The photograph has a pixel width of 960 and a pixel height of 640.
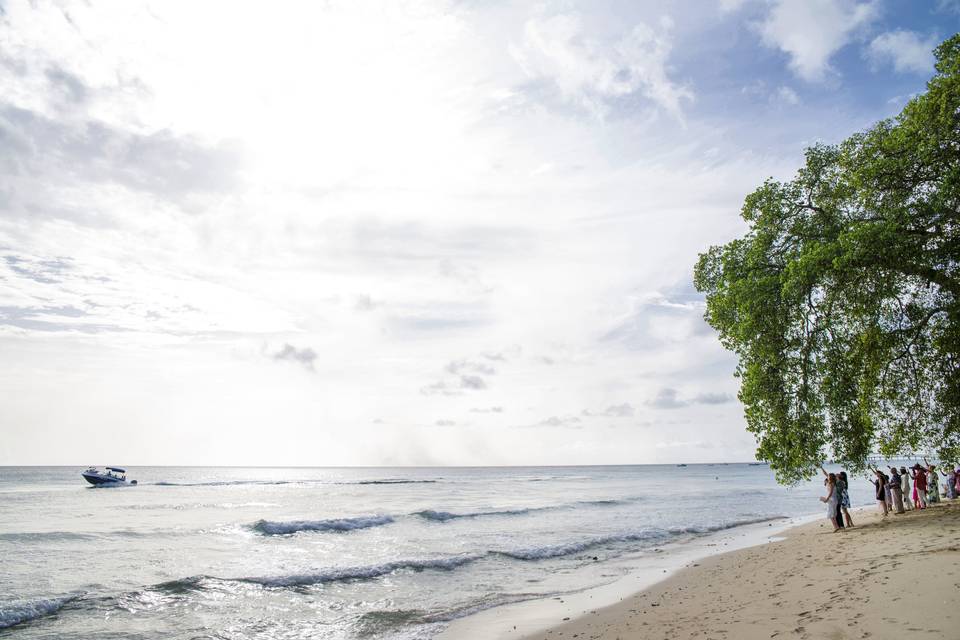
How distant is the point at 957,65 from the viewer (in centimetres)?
1184

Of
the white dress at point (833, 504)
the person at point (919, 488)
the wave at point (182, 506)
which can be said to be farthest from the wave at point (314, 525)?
the person at point (919, 488)

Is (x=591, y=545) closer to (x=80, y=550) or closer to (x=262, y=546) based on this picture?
(x=262, y=546)

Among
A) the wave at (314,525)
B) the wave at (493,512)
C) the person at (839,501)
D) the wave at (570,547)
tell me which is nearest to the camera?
the person at (839,501)

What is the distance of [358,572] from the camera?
65.2 feet

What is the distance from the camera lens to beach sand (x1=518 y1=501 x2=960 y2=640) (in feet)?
25.9

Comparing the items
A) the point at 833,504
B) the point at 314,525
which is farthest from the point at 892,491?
the point at 314,525

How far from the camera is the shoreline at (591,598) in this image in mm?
12258

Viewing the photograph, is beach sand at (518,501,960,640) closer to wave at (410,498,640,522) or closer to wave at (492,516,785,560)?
wave at (492,516,785,560)

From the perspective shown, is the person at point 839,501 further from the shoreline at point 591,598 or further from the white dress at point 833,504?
the shoreline at point 591,598

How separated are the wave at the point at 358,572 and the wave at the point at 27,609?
5048mm

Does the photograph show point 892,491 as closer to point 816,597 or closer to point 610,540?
point 610,540

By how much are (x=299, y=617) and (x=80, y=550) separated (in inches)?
679

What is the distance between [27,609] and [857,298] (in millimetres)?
23623

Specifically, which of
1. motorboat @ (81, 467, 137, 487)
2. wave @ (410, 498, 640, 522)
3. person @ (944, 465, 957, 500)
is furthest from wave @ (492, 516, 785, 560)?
motorboat @ (81, 467, 137, 487)
